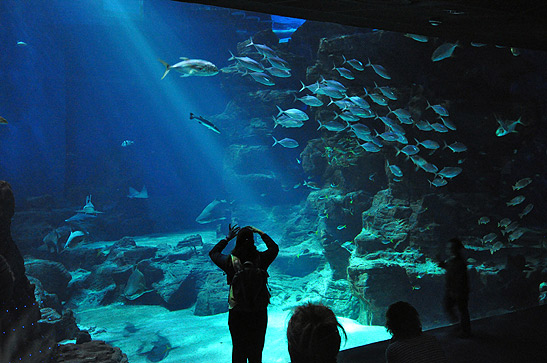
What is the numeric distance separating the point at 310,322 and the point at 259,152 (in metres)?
23.1

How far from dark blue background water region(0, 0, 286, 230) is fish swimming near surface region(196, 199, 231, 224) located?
7.97 meters

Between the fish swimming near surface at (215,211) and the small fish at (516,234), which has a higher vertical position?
the fish swimming near surface at (215,211)

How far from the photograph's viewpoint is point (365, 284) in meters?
9.05

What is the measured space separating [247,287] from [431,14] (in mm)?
3569

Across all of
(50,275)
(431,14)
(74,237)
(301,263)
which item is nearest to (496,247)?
(431,14)

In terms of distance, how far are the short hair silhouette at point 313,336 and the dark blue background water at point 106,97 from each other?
27.2 m

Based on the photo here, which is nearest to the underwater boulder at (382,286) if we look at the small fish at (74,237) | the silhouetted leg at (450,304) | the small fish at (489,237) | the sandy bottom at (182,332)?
the sandy bottom at (182,332)

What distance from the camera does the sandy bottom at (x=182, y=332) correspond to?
752 centimetres

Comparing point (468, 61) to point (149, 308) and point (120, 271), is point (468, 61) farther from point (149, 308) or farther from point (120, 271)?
point (120, 271)

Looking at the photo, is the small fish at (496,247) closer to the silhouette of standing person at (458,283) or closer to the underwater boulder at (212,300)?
the silhouette of standing person at (458,283)

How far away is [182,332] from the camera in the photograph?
367 inches

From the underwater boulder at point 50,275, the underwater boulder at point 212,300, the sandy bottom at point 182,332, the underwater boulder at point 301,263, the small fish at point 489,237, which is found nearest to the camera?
the sandy bottom at point 182,332

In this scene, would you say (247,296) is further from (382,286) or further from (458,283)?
(382,286)

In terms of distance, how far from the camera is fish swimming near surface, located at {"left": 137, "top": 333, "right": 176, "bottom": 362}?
7.82m
